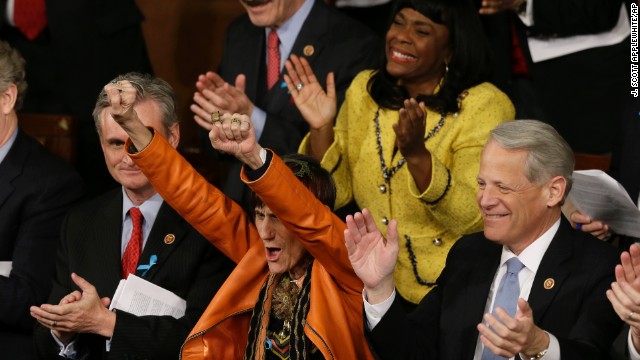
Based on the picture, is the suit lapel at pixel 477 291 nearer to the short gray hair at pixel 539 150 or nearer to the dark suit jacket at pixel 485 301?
the dark suit jacket at pixel 485 301

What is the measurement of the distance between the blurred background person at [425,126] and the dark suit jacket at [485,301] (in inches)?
17.1

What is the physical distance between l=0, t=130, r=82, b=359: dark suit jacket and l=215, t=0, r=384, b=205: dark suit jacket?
0.62m

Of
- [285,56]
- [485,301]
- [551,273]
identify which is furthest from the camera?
[285,56]

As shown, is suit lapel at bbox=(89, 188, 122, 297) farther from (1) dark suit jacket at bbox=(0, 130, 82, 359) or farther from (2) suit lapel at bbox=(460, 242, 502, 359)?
(2) suit lapel at bbox=(460, 242, 502, 359)

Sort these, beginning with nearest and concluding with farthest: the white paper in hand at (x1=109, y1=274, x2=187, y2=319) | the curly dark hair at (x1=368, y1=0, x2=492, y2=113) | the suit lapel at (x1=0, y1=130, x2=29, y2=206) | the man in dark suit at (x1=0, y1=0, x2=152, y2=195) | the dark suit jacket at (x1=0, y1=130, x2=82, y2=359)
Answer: the white paper in hand at (x1=109, y1=274, x2=187, y2=319), the curly dark hair at (x1=368, y1=0, x2=492, y2=113), the dark suit jacket at (x1=0, y1=130, x2=82, y2=359), the suit lapel at (x1=0, y1=130, x2=29, y2=206), the man in dark suit at (x1=0, y1=0, x2=152, y2=195)

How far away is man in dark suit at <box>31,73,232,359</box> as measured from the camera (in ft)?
11.7

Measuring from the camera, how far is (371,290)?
310cm

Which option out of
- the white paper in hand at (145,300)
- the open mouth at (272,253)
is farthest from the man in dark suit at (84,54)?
the open mouth at (272,253)

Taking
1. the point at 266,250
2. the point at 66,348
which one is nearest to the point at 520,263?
the point at 266,250

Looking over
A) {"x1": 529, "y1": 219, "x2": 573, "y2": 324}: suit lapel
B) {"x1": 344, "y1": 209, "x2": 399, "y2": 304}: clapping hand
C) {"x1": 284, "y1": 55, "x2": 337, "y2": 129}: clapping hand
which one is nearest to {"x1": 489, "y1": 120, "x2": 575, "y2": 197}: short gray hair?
{"x1": 529, "y1": 219, "x2": 573, "y2": 324}: suit lapel

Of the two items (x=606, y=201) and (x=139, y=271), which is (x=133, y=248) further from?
(x=606, y=201)

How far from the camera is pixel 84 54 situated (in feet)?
17.2

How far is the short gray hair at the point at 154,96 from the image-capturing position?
3.85m

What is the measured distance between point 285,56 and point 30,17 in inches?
51.3
